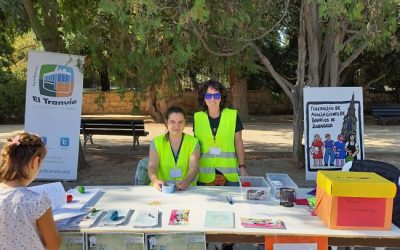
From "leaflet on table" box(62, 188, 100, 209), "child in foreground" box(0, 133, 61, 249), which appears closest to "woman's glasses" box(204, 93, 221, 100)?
"leaflet on table" box(62, 188, 100, 209)

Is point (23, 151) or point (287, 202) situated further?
point (287, 202)

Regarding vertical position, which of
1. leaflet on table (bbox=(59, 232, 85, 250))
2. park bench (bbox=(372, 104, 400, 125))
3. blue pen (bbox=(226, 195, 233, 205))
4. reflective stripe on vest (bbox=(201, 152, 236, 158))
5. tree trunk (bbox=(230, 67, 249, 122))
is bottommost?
leaflet on table (bbox=(59, 232, 85, 250))

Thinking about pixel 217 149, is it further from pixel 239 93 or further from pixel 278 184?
pixel 239 93

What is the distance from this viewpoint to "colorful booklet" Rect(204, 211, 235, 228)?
2.84 m

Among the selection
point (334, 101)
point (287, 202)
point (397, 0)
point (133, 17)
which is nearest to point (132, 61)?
point (133, 17)

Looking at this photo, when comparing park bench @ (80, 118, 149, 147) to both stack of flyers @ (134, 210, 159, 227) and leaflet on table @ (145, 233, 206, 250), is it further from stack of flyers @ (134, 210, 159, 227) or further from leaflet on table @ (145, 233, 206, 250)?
leaflet on table @ (145, 233, 206, 250)

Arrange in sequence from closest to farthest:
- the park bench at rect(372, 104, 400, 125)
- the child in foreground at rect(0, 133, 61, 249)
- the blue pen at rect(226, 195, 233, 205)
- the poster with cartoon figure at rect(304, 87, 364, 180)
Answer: the child in foreground at rect(0, 133, 61, 249) → the blue pen at rect(226, 195, 233, 205) → the poster with cartoon figure at rect(304, 87, 364, 180) → the park bench at rect(372, 104, 400, 125)

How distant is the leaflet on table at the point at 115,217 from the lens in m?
2.91

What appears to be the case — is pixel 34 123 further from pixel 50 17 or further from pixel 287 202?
pixel 287 202

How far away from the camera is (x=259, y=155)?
10336 mm

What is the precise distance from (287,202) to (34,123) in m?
5.55

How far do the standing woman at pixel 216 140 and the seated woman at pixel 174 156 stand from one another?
224 mm

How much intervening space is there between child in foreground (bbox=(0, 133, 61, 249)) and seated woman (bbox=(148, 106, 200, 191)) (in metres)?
1.55

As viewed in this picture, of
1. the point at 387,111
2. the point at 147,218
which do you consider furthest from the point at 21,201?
the point at 387,111
